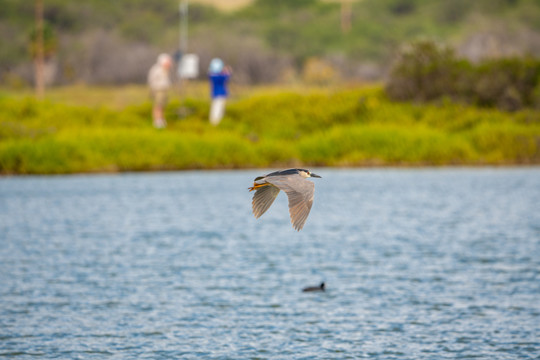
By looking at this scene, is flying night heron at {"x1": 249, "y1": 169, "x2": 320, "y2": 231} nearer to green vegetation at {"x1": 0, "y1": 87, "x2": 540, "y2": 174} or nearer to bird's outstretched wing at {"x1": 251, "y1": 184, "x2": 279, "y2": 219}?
bird's outstretched wing at {"x1": 251, "y1": 184, "x2": 279, "y2": 219}

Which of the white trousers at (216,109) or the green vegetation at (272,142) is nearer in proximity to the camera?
the green vegetation at (272,142)

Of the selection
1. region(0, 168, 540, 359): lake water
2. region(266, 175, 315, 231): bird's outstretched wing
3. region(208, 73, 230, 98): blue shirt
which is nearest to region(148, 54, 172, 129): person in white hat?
region(208, 73, 230, 98): blue shirt

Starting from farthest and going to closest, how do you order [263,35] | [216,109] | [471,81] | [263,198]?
[263,35] → [471,81] → [216,109] → [263,198]

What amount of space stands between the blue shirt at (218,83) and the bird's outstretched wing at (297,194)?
2158 cm

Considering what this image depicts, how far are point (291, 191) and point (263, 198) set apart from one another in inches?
30.4

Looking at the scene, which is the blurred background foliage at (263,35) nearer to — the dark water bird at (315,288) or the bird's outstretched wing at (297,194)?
the dark water bird at (315,288)

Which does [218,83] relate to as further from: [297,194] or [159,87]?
[297,194]

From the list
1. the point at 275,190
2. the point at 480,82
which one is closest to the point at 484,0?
the point at 480,82

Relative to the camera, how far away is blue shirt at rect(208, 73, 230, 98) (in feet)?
100

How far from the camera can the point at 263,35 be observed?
67188mm

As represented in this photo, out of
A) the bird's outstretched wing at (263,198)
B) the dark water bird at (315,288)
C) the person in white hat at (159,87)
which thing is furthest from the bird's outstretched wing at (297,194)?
the person in white hat at (159,87)

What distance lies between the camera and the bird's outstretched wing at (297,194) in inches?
321

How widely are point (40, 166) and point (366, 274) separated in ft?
43.7

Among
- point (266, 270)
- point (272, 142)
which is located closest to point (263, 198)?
point (266, 270)
